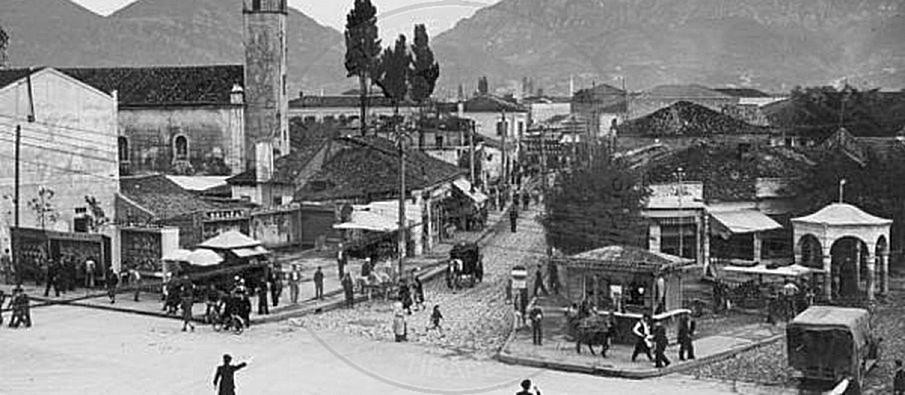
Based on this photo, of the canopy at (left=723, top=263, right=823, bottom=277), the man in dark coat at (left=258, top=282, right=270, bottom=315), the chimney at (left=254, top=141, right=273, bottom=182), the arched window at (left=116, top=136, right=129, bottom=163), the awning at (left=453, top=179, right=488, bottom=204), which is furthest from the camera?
the arched window at (left=116, top=136, right=129, bottom=163)

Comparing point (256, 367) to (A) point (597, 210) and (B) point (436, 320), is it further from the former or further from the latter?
(A) point (597, 210)

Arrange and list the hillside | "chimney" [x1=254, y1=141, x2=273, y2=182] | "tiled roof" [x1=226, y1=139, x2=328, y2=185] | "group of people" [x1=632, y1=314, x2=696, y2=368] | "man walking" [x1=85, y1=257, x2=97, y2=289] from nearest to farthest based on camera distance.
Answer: "group of people" [x1=632, y1=314, x2=696, y2=368]
the hillside
"man walking" [x1=85, y1=257, x2=97, y2=289]
"tiled roof" [x1=226, y1=139, x2=328, y2=185]
"chimney" [x1=254, y1=141, x2=273, y2=182]

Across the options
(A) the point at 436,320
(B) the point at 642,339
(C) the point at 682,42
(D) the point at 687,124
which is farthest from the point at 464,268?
(D) the point at 687,124

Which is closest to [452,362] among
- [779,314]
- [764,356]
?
[764,356]

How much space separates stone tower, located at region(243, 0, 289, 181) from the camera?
6719 cm

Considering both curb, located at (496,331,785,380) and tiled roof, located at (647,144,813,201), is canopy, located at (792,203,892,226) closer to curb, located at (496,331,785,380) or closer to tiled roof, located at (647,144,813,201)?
tiled roof, located at (647,144,813,201)

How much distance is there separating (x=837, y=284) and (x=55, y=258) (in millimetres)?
20842

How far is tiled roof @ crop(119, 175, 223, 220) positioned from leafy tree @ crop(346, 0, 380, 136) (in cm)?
1840

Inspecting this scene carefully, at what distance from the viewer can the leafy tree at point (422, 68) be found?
6319cm

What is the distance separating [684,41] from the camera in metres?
39.9

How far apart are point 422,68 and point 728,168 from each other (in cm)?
2824

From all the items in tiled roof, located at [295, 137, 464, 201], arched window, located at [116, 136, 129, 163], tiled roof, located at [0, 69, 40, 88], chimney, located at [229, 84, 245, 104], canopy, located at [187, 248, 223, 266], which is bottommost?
canopy, located at [187, 248, 223, 266]

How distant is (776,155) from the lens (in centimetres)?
3944

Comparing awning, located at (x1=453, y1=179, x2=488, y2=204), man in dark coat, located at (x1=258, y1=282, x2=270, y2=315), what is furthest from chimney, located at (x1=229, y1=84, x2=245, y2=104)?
man in dark coat, located at (x1=258, y1=282, x2=270, y2=315)
